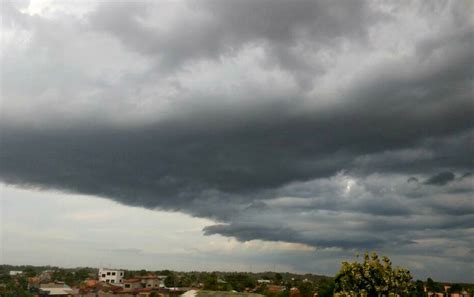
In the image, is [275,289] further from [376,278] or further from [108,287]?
[376,278]

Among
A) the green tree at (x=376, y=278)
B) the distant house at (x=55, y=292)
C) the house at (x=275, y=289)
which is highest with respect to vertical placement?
the green tree at (x=376, y=278)

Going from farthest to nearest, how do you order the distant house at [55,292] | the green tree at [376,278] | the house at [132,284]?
1. the house at [132,284]
2. the distant house at [55,292]
3. the green tree at [376,278]

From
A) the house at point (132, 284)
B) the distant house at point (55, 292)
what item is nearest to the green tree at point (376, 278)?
the distant house at point (55, 292)

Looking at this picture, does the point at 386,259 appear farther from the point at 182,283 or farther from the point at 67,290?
the point at 182,283

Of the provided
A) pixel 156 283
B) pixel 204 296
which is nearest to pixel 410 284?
pixel 204 296

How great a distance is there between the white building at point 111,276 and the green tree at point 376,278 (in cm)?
16266

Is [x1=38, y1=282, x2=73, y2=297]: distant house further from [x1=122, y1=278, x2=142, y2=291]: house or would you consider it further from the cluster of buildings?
[x1=122, y1=278, x2=142, y2=291]: house

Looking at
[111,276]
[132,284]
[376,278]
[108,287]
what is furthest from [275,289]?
[376,278]

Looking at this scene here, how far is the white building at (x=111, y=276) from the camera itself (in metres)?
187

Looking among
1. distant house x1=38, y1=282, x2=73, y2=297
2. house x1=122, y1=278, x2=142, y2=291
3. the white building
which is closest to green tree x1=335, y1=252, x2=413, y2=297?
distant house x1=38, y1=282, x2=73, y2=297

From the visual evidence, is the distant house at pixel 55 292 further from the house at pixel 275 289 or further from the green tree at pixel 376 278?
the green tree at pixel 376 278

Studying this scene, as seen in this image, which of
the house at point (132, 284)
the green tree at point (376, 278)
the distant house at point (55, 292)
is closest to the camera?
the green tree at point (376, 278)

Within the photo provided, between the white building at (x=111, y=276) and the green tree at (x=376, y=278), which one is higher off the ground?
the green tree at (x=376, y=278)

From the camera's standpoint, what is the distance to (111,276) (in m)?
189
